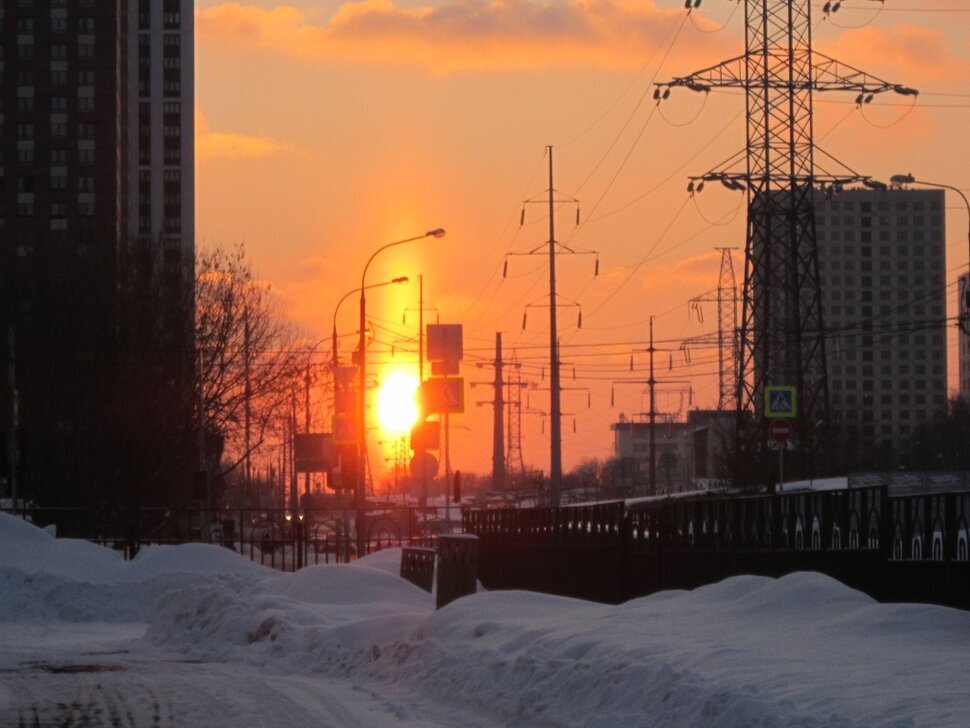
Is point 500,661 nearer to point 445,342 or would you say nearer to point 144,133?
point 445,342

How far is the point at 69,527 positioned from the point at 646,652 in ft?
123

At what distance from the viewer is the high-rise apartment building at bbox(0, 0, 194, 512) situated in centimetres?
5416

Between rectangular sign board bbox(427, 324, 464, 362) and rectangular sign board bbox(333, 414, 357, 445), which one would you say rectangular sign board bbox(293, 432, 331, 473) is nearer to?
rectangular sign board bbox(333, 414, 357, 445)

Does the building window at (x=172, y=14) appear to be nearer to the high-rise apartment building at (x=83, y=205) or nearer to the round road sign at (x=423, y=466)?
the high-rise apartment building at (x=83, y=205)

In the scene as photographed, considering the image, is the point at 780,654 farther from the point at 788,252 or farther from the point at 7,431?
the point at 7,431

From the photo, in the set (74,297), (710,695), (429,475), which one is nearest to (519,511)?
(429,475)

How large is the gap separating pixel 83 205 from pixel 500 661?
131277mm

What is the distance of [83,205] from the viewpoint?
456 feet

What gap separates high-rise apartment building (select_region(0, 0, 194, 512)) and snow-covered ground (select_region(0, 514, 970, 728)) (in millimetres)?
23620

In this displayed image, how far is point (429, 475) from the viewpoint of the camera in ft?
120

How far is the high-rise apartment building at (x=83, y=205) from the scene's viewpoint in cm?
5416

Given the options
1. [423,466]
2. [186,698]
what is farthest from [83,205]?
[186,698]

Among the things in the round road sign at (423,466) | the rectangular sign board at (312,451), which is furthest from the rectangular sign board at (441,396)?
the rectangular sign board at (312,451)

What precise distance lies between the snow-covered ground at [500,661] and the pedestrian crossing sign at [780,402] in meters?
18.9
